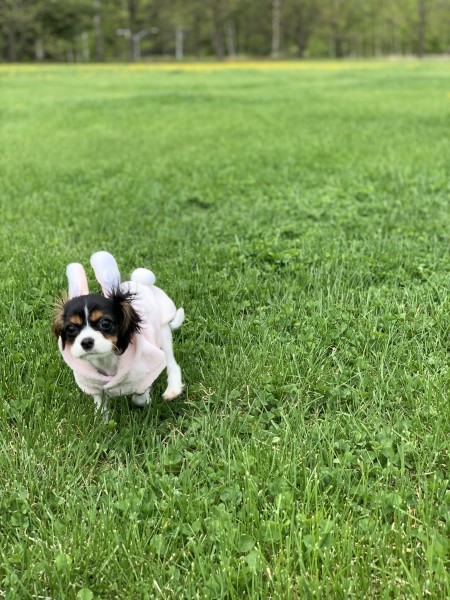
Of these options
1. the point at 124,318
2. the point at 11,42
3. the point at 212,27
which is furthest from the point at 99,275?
the point at 212,27

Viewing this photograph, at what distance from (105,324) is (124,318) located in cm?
10

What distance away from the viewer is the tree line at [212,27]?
200ft

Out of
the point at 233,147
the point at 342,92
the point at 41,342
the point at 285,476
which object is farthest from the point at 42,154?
the point at 342,92

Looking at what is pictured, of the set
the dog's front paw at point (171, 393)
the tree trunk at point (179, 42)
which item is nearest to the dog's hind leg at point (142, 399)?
the dog's front paw at point (171, 393)

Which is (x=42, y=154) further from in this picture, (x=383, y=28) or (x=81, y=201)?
(x=383, y=28)

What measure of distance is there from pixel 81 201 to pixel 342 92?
16957 millimetres

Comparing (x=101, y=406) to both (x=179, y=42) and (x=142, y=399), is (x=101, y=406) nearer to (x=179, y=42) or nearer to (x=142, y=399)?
(x=142, y=399)

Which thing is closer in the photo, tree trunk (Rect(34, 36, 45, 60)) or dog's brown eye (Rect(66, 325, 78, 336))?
dog's brown eye (Rect(66, 325, 78, 336))

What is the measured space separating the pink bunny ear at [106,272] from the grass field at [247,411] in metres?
0.62

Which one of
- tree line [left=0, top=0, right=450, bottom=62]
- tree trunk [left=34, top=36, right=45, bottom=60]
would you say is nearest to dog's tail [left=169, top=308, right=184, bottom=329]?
tree line [left=0, top=0, right=450, bottom=62]

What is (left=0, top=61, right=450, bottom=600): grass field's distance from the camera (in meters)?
1.98

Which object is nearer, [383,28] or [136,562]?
[136,562]

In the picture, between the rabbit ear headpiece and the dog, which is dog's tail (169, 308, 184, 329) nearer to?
the dog

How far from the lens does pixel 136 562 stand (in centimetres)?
200
